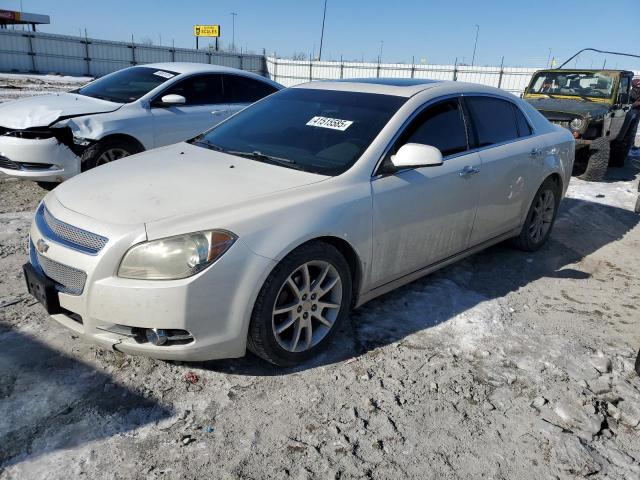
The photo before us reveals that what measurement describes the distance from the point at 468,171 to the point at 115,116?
405 centimetres

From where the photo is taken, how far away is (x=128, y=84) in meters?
6.49

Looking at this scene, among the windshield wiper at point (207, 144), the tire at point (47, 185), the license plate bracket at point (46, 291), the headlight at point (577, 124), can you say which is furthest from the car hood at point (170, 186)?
the headlight at point (577, 124)

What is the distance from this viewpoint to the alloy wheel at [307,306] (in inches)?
110

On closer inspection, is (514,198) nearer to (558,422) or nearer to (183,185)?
(558,422)

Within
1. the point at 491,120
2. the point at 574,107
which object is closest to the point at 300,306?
the point at 491,120

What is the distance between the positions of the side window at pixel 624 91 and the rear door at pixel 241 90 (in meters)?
6.47

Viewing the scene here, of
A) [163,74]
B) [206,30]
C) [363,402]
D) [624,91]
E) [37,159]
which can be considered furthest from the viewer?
[206,30]

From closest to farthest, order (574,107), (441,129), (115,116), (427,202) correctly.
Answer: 1. (427,202)
2. (441,129)
3. (115,116)
4. (574,107)

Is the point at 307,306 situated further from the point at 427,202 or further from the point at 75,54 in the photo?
the point at 75,54

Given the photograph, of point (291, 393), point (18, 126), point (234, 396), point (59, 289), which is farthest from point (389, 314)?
point (18, 126)

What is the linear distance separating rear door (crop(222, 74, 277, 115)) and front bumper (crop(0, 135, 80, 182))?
2221 millimetres

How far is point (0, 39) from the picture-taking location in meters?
24.0

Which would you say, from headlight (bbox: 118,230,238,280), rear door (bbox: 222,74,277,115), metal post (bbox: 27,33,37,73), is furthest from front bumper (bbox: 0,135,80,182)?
A: metal post (bbox: 27,33,37,73)

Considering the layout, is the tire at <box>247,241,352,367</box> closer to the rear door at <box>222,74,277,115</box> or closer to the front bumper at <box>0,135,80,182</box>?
the front bumper at <box>0,135,80,182</box>
